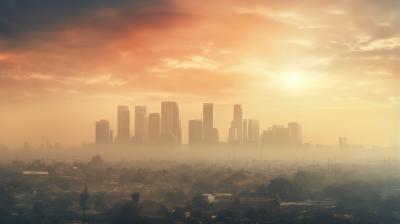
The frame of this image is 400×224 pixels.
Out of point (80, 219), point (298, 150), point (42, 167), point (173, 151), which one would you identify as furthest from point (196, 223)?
point (298, 150)

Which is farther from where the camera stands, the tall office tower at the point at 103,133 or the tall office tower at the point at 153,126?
the tall office tower at the point at 103,133

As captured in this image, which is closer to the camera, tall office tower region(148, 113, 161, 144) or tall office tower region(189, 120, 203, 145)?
tall office tower region(148, 113, 161, 144)

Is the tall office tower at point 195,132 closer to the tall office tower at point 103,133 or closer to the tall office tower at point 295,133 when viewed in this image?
the tall office tower at point 103,133

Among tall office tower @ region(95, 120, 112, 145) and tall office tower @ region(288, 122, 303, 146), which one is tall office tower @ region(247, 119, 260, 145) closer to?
tall office tower @ region(288, 122, 303, 146)

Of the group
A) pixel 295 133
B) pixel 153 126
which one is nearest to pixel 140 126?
pixel 153 126

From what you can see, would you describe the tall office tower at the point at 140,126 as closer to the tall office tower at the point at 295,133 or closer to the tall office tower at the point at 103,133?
the tall office tower at the point at 103,133

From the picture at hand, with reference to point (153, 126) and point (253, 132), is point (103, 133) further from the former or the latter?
point (253, 132)
